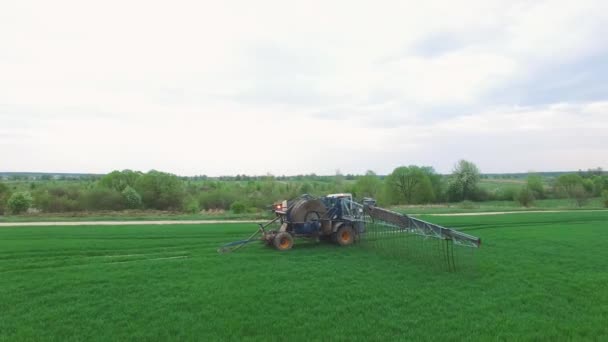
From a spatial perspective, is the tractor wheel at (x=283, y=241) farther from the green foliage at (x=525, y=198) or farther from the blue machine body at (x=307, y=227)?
the green foliage at (x=525, y=198)

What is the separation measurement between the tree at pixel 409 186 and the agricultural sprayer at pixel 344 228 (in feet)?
176

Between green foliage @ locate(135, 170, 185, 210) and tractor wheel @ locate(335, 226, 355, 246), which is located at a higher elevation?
green foliage @ locate(135, 170, 185, 210)

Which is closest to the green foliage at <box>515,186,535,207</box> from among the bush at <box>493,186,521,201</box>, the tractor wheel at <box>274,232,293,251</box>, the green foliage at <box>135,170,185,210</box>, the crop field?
the bush at <box>493,186,521,201</box>

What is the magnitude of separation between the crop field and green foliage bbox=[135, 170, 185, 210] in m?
40.3

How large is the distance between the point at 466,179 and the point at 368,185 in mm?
18171

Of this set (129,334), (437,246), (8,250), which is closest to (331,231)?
(437,246)

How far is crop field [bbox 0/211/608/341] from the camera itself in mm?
7609

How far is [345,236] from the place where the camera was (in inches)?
608

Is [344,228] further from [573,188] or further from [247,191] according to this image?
[573,188]

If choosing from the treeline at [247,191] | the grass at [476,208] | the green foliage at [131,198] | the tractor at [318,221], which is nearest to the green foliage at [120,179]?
the treeline at [247,191]

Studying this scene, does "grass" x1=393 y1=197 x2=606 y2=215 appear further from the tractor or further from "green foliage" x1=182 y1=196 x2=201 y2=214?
"green foliage" x1=182 y1=196 x2=201 y2=214

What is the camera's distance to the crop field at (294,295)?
25.0 feet

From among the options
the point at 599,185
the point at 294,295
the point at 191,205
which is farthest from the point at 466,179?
the point at 294,295

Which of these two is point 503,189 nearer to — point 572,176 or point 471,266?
point 572,176
